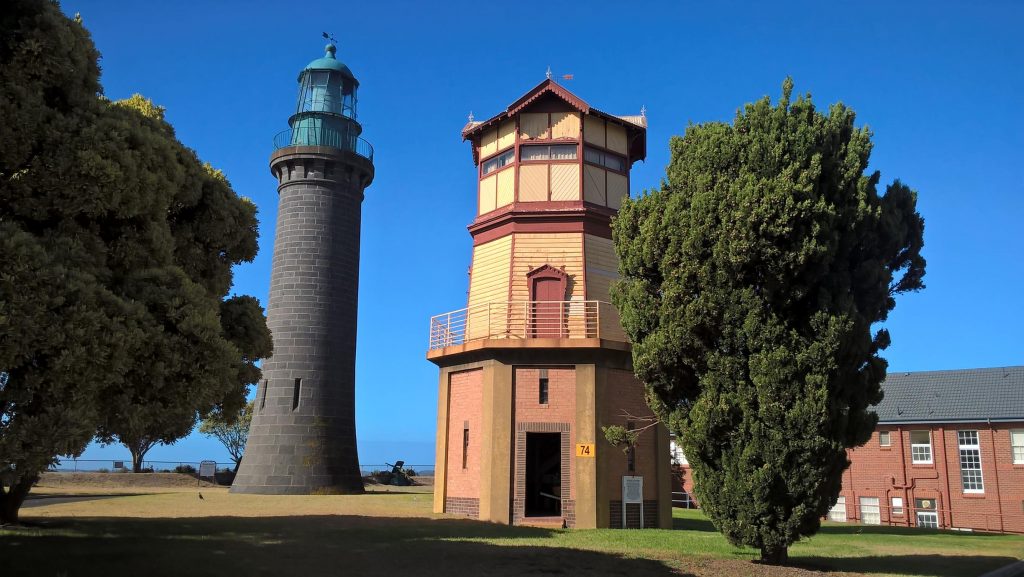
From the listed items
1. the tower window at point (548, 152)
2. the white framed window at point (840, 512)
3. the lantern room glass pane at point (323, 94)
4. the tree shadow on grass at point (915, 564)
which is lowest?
the white framed window at point (840, 512)

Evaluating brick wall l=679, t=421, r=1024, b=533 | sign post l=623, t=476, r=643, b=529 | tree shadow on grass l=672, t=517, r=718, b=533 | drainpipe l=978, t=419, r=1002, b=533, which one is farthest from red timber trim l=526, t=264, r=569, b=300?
drainpipe l=978, t=419, r=1002, b=533

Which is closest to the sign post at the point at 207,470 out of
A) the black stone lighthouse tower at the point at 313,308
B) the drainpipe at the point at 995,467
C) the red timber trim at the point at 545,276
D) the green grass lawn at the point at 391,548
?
the black stone lighthouse tower at the point at 313,308

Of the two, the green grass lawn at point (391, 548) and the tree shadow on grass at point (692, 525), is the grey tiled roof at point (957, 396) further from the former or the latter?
the tree shadow on grass at point (692, 525)

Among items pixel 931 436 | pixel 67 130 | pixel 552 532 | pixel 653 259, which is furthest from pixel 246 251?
pixel 931 436

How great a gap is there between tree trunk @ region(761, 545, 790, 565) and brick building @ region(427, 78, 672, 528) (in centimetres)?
635

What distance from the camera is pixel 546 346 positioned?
69.3ft

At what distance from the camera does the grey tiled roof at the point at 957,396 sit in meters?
36.0

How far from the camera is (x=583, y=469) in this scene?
2073 centimetres

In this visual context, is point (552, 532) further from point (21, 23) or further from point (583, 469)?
point (21, 23)

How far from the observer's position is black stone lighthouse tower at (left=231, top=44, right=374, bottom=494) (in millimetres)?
30359

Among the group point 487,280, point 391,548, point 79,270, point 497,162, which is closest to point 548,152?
point 497,162

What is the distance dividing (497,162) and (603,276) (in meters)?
5.53

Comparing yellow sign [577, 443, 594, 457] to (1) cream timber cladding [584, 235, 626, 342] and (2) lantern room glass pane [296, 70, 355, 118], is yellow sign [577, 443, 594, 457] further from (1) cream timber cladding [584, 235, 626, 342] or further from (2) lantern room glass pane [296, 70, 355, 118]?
(2) lantern room glass pane [296, 70, 355, 118]

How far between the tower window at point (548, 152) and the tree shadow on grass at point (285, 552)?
11774 mm
